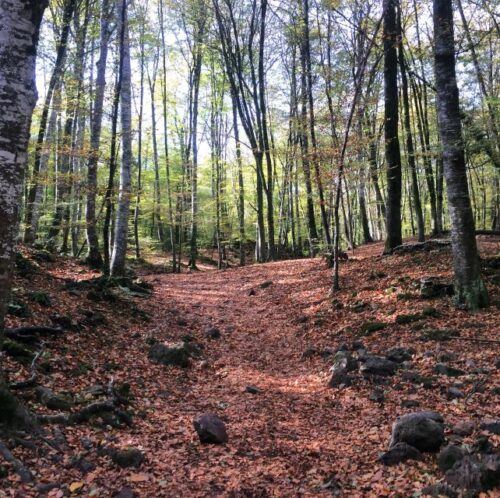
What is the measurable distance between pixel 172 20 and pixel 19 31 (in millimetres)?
25247

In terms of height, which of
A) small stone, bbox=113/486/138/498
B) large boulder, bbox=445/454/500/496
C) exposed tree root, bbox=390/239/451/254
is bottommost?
small stone, bbox=113/486/138/498

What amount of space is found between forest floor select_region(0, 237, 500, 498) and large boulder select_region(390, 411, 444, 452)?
15 cm

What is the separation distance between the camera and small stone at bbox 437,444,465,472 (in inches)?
150

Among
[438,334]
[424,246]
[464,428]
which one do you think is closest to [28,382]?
[464,428]

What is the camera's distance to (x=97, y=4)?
1720cm

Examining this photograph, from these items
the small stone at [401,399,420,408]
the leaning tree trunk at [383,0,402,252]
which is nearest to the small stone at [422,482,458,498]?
the small stone at [401,399,420,408]

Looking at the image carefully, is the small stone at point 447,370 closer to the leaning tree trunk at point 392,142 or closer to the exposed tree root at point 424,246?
the exposed tree root at point 424,246

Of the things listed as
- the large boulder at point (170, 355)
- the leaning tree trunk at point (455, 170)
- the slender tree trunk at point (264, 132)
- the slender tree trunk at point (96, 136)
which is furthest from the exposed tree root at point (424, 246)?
the slender tree trunk at point (96, 136)

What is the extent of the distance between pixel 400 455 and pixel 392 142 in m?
11.1

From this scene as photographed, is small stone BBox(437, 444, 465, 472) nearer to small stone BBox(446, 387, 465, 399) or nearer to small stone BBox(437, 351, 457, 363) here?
small stone BBox(446, 387, 465, 399)

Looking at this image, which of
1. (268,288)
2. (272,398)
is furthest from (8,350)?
(268,288)

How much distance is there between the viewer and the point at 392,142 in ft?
43.7

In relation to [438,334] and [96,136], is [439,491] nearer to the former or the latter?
[438,334]

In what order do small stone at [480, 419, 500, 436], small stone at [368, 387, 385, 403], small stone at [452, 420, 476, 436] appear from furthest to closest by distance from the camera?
small stone at [368, 387, 385, 403] → small stone at [452, 420, 476, 436] → small stone at [480, 419, 500, 436]
